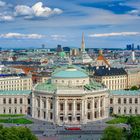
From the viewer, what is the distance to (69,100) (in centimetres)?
14700

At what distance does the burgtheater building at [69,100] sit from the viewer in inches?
5792

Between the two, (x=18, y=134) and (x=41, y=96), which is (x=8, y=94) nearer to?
(x=41, y=96)

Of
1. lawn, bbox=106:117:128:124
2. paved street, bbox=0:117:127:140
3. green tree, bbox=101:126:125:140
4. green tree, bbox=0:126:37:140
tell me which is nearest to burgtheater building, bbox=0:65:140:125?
paved street, bbox=0:117:127:140

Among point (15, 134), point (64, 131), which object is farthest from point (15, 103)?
point (15, 134)

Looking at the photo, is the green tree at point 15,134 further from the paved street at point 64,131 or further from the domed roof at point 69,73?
the domed roof at point 69,73

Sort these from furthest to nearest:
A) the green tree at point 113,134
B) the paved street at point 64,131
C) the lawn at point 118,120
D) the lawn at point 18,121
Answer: the lawn at point 18,121, the lawn at point 118,120, the paved street at point 64,131, the green tree at point 113,134

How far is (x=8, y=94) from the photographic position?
164875 millimetres

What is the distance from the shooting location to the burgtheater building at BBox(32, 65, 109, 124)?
5792 inches

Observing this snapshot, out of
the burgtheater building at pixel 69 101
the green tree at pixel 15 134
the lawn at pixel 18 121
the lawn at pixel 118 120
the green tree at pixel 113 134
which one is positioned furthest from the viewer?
the burgtheater building at pixel 69 101

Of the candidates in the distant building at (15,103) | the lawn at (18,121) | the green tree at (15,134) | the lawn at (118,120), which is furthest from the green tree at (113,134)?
the distant building at (15,103)

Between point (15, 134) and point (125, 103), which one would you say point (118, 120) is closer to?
point (125, 103)

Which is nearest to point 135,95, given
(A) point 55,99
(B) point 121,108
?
(B) point 121,108

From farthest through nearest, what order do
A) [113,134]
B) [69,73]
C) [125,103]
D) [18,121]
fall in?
[125,103]
[69,73]
[18,121]
[113,134]

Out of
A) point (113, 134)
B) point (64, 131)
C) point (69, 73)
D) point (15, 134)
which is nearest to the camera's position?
point (15, 134)
